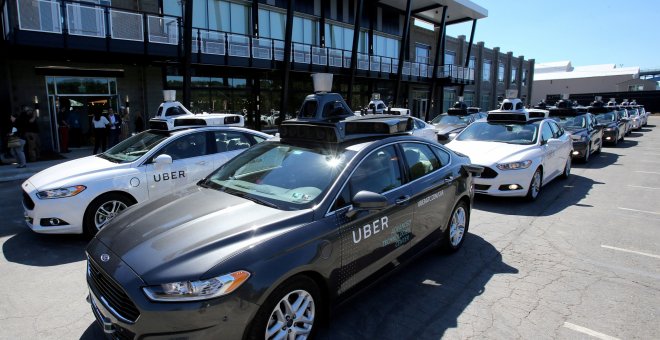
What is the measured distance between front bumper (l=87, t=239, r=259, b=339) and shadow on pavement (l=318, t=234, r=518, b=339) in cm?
102

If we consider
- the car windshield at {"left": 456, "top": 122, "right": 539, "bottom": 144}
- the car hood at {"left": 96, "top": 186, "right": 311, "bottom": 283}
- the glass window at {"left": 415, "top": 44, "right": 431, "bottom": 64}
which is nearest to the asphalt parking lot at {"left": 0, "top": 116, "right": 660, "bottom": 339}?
the car hood at {"left": 96, "top": 186, "right": 311, "bottom": 283}

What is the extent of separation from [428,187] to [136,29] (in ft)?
42.5

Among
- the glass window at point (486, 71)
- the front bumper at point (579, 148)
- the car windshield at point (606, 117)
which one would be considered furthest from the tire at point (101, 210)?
the glass window at point (486, 71)

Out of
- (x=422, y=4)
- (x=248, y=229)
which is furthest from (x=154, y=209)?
(x=422, y=4)

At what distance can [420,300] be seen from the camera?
3.68 meters

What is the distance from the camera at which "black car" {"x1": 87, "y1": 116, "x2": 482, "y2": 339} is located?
231 centimetres

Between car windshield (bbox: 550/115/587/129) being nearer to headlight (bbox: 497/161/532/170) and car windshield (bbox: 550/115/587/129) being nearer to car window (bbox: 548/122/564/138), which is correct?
car window (bbox: 548/122/564/138)

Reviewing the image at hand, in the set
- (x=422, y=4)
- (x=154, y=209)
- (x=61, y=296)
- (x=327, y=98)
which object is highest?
(x=422, y=4)

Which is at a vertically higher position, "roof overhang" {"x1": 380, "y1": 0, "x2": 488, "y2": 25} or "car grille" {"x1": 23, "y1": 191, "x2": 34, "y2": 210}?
"roof overhang" {"x1": 380, "y1": 0, "x2": 488, "y2": 25}

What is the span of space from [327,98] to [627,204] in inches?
253

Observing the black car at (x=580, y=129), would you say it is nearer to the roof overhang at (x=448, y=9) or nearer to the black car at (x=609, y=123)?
the black car at (x=609, y=123)

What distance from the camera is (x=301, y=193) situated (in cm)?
316

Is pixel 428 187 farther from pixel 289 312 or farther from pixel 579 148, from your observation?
pixel 579 148

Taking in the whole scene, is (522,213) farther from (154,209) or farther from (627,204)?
(154,209)
